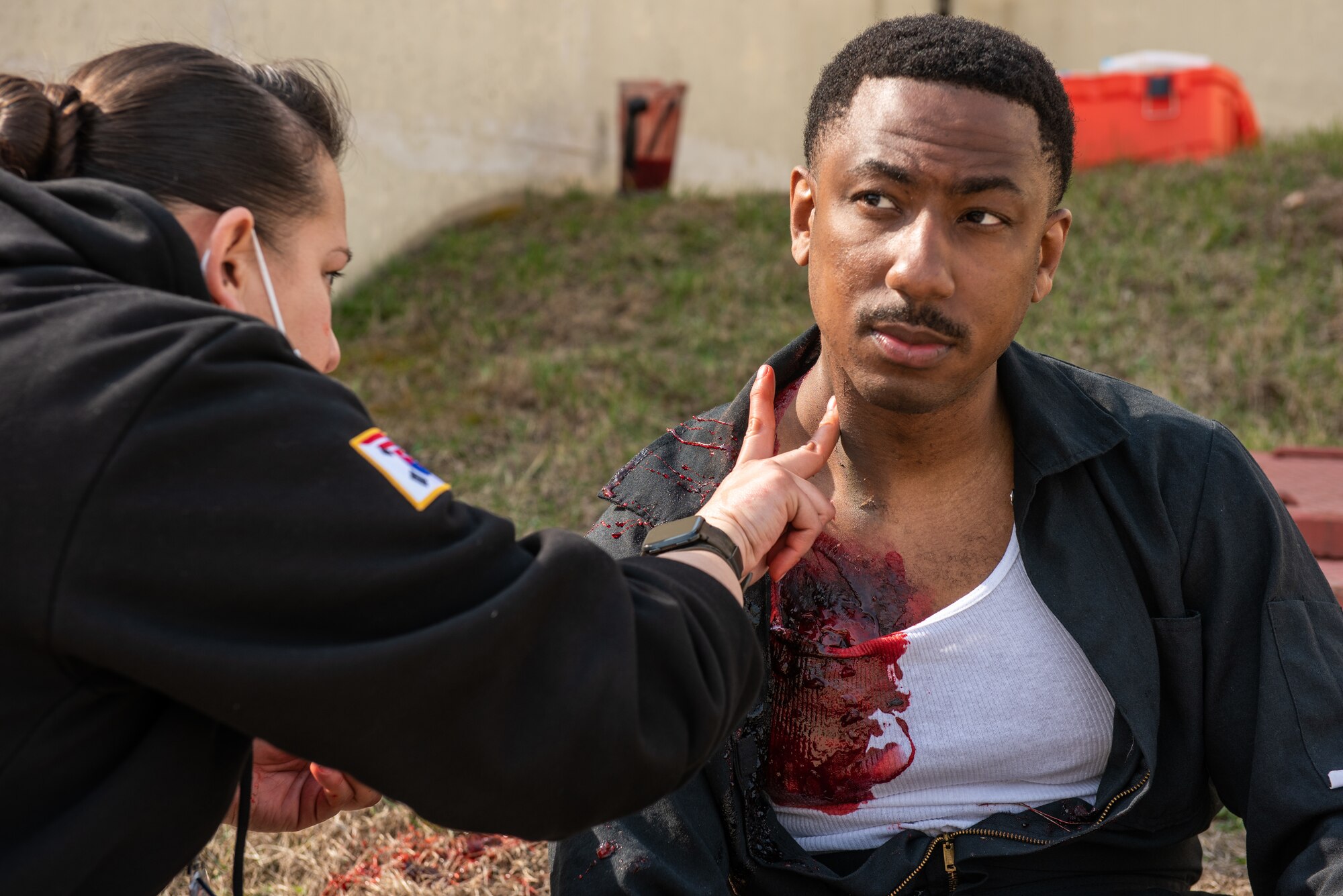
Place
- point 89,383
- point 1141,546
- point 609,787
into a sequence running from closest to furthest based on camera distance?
1. point 89,383
2. point 609,787
3. point 1141,546

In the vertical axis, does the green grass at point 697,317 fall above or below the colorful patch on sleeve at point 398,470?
below

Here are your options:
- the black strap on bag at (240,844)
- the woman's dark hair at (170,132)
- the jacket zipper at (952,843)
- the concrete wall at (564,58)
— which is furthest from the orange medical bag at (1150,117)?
the black strap on bag at (240,844)

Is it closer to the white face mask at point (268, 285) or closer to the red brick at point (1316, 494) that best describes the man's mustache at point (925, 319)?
the red brick at point (1316, 494)

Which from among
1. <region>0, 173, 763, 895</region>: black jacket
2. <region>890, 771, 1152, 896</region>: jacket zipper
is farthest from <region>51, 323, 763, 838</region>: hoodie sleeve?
<region>890, 771, 1152, 896</region>: jacket zipper

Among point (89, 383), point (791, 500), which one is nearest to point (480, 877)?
point (791, 500)

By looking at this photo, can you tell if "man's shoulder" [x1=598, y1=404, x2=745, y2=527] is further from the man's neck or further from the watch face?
the watch face

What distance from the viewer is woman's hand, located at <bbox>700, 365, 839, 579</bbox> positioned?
1.78 metres

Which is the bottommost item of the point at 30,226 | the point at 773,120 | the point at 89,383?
the point at 773,120

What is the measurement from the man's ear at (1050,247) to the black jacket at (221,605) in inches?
49.4

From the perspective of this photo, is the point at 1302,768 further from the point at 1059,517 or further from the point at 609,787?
the point at 609,787

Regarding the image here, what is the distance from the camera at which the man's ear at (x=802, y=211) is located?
247cm

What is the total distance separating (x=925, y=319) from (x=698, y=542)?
0.71 metres

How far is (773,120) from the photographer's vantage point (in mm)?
11305

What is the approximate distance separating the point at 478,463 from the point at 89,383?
4.23 m
